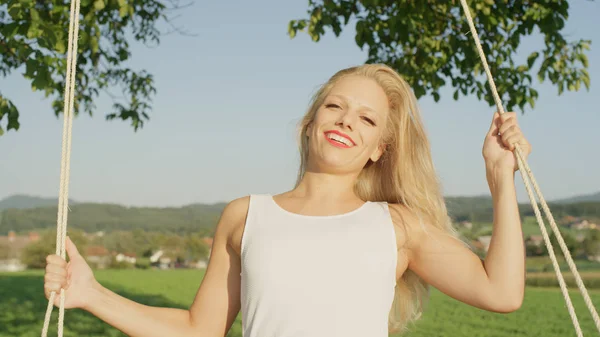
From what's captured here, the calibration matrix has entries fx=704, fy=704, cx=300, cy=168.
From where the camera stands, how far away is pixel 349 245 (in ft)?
7.19

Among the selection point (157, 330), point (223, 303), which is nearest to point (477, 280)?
point (223, 303)

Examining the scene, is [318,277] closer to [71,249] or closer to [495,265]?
[495,265]

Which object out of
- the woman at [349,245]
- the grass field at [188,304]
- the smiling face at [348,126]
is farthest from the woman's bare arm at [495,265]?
the grass field at [188,304]

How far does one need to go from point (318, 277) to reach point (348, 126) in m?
0.53

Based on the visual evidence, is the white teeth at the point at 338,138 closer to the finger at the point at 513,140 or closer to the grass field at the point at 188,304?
Result: the finger at the point at 513,140

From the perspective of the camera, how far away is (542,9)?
20.2 ft

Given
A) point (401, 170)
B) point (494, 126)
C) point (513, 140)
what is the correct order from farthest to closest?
point (401, 170), point (494, 126), point (513, 140)

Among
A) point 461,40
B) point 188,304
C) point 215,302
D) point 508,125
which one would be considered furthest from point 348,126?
point 188,304

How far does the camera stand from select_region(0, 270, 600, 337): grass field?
895 centimetres

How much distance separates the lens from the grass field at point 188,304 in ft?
29.3

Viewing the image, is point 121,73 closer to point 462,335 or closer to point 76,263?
point 462,335

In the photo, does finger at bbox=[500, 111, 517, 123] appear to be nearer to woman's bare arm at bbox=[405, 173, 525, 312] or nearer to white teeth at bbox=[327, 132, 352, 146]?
woman's bare arm at bbox=[405, 173, 525, 312]

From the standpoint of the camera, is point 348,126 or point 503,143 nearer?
Result: point 503,143

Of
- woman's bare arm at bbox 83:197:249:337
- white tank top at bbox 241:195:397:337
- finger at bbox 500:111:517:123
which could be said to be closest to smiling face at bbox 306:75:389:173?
white tank top at bbox 241:195:397:337
